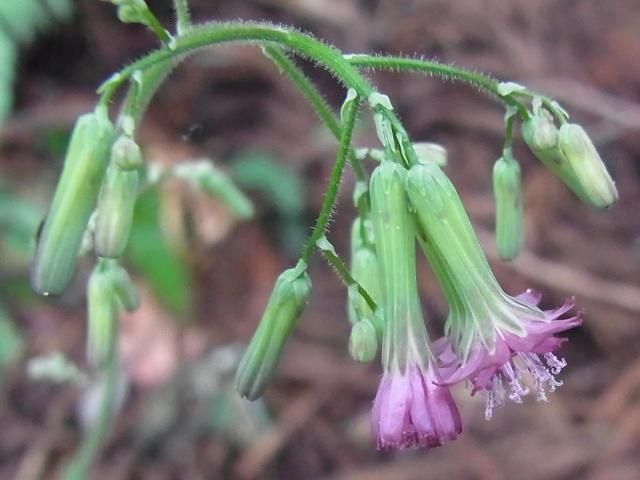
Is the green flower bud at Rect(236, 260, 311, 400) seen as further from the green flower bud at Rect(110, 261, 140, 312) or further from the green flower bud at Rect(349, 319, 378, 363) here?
the green flower bud at Rect(110, 261, 140, 312)

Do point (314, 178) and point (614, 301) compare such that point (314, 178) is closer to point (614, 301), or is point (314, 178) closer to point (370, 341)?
point (614, 301)

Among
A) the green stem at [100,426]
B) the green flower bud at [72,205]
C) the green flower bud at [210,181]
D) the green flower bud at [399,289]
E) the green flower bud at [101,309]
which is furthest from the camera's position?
the green stem at [100,426]

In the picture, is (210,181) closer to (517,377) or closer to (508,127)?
(508,127)

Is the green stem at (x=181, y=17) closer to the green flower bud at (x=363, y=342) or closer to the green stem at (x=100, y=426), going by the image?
the green flower bud at (x=363, y=342)

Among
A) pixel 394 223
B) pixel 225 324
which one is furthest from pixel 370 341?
A: pixel 225 324

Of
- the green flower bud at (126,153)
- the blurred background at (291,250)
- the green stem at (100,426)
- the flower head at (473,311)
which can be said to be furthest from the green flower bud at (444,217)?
the blurred background at (291,250)

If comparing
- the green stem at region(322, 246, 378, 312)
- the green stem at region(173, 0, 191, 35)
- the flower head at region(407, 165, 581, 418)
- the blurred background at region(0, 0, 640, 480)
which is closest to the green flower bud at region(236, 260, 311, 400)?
the green stem at region(322, 246, 378, 312)
